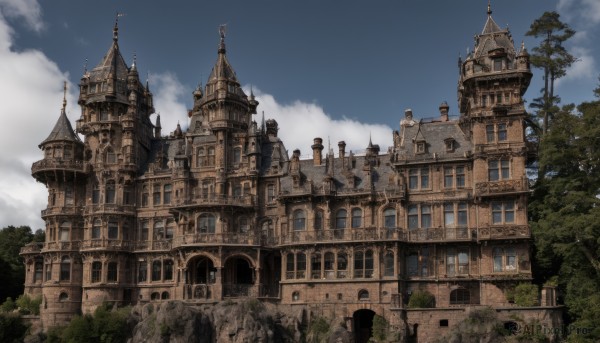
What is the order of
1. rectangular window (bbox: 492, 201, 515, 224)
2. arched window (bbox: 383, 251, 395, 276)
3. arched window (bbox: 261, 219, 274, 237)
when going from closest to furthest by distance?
rectangular window (bbox: 492, 201, 515, 224)
arched window (bbox: 383, 251, 395, 276)
arched window (bbox: 261, 219, 274, 237)

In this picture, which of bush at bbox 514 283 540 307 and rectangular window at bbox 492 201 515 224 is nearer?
bush at bbox 514 283 540 307

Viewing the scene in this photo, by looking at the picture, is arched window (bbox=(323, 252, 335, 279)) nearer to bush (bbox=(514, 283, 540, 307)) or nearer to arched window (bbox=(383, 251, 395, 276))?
arched window (bbox=(383, 251, 395, 276))

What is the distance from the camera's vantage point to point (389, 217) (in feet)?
196

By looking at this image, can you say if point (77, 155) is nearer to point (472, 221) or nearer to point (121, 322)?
point (121, 322)

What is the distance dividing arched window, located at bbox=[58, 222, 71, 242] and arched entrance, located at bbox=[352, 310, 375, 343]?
29200mm

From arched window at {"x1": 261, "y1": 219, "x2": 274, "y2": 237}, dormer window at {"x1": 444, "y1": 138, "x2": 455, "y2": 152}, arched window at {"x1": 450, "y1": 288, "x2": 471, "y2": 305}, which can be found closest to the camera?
arched window at {"x1": 450, "y1": 288, "x2": 471, "y2": 305}

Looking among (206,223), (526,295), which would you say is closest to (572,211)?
(526,295)

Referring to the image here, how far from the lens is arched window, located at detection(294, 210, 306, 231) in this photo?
2416 inches

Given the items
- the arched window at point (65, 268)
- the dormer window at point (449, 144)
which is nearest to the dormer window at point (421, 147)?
the dormer window at point (449, 144)

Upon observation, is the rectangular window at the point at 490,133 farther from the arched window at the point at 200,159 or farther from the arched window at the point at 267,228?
the arched window at the point at 200,159

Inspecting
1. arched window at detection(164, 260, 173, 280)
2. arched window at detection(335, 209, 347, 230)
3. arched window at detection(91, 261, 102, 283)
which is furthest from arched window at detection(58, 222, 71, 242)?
arched window at detection(335, 209, 347, 230)

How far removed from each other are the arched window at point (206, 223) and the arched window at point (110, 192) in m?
10.1

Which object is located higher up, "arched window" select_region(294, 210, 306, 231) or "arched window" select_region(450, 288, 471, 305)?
"arched window" select_region(294, 210, 306, 231)

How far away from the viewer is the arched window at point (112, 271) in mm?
65800
